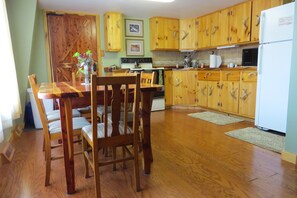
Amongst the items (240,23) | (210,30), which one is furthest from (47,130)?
(210,30)

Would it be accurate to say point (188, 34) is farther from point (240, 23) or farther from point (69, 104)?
point (69, 104)

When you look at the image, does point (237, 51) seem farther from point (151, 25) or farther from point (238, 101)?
Answer: point (151, 25)

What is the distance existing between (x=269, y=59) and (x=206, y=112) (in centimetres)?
180

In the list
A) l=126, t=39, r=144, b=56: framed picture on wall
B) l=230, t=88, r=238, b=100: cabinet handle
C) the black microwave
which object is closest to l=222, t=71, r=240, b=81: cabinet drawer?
l=230, t=88, r=238, b=100: cabinet handle

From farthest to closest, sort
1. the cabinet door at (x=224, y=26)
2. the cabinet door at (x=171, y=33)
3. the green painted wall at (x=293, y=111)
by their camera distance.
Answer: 1. the cabinet door at (x=171, y=33)
2. the cabinet door at (x=224, y=26)
3. the green painted wall at (x=293, y=111)

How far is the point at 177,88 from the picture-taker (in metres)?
4.85

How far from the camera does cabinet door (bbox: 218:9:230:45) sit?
4172mm

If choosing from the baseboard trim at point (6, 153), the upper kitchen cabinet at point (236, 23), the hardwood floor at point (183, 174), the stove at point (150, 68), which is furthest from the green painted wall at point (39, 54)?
the upper kitchen cabinet at point (236, 23)

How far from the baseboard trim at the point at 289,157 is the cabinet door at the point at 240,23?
240 centimetres

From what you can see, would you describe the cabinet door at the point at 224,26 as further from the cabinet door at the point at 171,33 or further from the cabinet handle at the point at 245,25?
the cabinet door at the point at 171,33

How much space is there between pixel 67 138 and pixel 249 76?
3.12 m

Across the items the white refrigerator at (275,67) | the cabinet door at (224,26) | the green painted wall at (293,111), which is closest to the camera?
the green painted wall at (293,111)

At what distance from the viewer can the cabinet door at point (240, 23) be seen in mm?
3766

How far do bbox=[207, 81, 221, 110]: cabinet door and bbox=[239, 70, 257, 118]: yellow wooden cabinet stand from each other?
561mm
